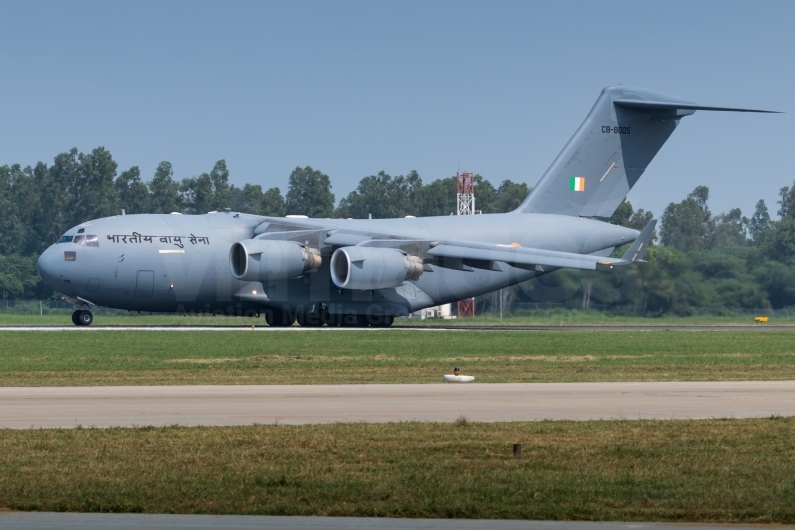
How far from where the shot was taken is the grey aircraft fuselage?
38219 mm

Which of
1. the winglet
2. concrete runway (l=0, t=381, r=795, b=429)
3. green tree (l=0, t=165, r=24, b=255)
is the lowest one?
concrete runway (l=0, t=381, r=795, b=429)

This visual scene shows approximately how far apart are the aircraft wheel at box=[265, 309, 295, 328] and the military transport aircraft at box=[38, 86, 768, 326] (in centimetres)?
6

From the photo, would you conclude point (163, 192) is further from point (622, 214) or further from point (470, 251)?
point (470, 251)

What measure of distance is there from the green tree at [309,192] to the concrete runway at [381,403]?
92.3 metres

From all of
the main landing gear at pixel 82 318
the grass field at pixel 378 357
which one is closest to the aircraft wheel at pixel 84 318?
the main landing gear at pixel 82 318

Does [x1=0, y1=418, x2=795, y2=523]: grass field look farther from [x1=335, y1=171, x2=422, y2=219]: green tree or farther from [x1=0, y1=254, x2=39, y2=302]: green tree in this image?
[x1=335, y1=171, x2=422, y2=219]: green tree

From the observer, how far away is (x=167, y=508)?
9242 mm

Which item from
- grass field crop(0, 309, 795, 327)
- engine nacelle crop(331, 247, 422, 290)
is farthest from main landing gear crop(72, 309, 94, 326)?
engine nacelle crop(331, 247, 422, 290)

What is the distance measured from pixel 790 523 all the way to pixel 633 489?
1608 mm

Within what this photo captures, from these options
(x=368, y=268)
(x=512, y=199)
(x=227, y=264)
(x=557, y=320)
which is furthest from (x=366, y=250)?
(x=512, y=199)

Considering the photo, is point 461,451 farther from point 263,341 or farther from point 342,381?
point 263,341

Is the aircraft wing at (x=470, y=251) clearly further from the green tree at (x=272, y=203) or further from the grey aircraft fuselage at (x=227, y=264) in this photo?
the green tree at (x=272, y=203)

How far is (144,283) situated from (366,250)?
7392 millimetres

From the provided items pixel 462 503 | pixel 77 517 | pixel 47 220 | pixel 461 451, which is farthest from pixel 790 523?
pixel 47 220
